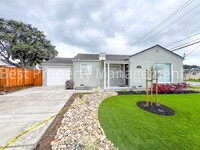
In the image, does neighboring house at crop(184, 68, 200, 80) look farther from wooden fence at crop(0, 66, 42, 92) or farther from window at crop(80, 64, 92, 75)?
wooden fence at crop(0, 66, 42, 92)

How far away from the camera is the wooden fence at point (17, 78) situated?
34.4ft

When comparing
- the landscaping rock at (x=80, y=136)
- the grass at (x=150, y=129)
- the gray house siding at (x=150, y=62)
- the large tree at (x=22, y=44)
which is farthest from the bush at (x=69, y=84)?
the large tree at (x=22, y=44)

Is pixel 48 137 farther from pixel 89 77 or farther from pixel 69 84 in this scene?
pixel 89 77

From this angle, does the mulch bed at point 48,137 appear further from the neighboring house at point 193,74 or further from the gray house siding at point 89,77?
the neighboring house at point 193,74

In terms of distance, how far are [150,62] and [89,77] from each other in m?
6.83

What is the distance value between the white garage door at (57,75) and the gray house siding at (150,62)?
8515 millimetres

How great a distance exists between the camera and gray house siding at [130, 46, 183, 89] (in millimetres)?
12609

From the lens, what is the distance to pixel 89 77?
44.9ft

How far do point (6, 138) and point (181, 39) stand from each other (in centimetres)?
1866

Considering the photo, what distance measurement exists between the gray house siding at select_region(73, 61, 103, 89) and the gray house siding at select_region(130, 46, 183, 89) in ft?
11.9

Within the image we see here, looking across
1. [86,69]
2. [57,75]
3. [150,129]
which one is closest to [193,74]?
[86,69]

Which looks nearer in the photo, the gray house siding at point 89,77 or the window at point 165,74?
the window at point 165,74

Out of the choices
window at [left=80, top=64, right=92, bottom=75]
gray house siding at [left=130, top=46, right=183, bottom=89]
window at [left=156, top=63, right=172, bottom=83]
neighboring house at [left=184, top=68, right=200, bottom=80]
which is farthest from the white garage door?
neighboring house at [left=184, top=68, right=200, bottom=80]

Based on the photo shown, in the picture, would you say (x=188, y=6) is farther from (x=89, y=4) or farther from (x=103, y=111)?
(x=103, y=111)
